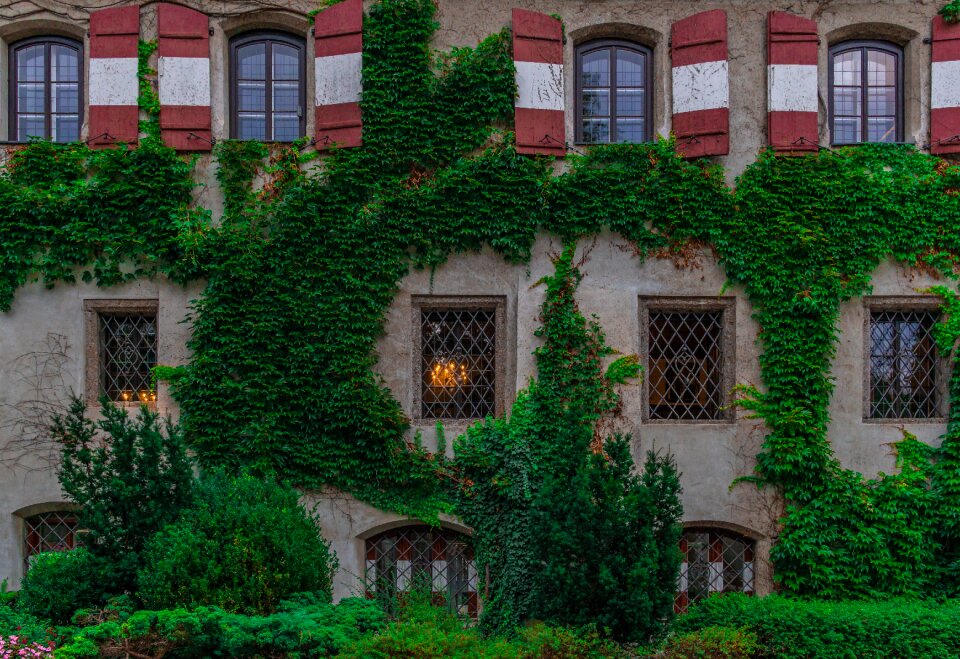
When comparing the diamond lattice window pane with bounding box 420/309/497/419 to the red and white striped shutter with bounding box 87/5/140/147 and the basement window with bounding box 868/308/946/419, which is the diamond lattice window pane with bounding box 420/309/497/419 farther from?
the basement window with bounding box 868/308/946/419

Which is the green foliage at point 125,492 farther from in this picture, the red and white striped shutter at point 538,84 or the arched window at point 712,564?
the arched window at point 712,564

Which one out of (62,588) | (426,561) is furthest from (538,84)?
(62,588)

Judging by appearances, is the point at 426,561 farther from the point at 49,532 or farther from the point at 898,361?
the point at 898,361

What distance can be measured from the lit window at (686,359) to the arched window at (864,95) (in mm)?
2807

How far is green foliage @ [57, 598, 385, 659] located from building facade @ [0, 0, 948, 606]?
9.65 feet

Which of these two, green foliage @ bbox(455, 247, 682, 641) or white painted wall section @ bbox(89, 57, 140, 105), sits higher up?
white painted wall section @ bbox(89, 57, 140, 105)

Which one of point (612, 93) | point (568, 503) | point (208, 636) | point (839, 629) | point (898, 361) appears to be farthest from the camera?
point (612, 93)

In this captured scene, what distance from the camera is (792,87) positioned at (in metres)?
9.06

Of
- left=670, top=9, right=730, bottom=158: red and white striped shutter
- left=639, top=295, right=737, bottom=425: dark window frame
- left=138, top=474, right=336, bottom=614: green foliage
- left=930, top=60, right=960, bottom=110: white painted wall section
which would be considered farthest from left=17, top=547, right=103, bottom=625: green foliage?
left=930, top=60, right=960, bottom=110: white painted wall section

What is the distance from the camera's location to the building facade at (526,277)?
8914 mm

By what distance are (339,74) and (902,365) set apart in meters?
7.47

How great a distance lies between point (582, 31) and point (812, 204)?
3.35 meters

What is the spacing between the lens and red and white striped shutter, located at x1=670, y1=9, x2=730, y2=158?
8969 millimetres

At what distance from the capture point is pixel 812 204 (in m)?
→ 8.95
